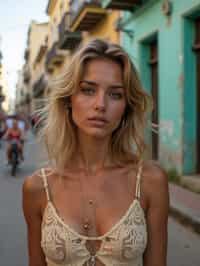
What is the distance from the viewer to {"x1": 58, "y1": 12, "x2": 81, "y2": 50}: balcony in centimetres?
1906

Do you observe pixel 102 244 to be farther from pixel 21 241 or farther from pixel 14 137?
pixel 14 137

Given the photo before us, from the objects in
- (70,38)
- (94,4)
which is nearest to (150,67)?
(94,4)

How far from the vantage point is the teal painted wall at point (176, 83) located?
8.78 meters

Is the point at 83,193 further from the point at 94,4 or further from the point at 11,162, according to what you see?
the point at 94,4

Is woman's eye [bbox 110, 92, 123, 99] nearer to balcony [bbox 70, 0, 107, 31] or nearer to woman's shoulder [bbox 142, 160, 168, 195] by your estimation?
woman's shoulder [bbox 142, 160, 168, 195]

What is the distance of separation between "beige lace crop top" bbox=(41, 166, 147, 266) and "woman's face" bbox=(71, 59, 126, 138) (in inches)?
14.3

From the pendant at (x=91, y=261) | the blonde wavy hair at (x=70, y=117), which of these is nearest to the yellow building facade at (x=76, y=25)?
the blonde wavy hair at (x=70, y=117)

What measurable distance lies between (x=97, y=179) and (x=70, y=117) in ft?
0.96

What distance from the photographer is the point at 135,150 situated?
198cm

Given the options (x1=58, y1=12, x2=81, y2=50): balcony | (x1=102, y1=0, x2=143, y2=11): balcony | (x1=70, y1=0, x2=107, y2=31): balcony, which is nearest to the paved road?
(x1=102, y1=0, x2=143, y2=11): balcony

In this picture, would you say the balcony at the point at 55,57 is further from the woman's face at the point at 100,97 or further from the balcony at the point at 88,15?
the woman's face at the point at 100,97

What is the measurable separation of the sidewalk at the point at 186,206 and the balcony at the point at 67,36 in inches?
493

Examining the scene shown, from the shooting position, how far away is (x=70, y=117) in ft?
6.15

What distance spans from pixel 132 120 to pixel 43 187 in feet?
1.57
